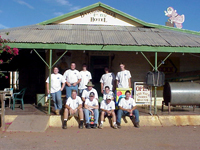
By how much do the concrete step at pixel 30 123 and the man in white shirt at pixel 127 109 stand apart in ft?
7.87

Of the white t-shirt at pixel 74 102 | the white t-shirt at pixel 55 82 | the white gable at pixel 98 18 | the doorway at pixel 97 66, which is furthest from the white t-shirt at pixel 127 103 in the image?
the white gable at pixel 98 18

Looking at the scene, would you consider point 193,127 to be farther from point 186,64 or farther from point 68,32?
point 68,32

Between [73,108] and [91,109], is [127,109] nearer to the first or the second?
[91,109]

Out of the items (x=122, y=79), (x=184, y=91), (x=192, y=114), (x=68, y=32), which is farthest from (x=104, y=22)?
(x=192, y=114)

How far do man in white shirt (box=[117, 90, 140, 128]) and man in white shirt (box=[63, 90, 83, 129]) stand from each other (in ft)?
4.15

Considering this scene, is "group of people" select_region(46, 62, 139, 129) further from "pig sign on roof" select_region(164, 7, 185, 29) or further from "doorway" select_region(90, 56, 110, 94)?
"pig sign on roof" select_region(164, 7, 185, 29)

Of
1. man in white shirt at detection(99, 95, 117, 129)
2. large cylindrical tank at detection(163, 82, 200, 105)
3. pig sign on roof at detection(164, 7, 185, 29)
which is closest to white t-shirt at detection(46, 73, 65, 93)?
man in white shirt at detection(99, 95, 117, 129)

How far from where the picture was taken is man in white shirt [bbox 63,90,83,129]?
24.5 feet

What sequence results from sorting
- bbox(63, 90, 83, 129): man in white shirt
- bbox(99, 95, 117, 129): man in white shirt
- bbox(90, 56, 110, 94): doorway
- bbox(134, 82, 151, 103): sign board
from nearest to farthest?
bbox(63, 90, 83, 129): man in white shirt
bbox(99, 95, 117, 129): man in white shirt
bbox(134, 82, 151, 103): sign board
bbox(90, 56, 110, 94): doorway

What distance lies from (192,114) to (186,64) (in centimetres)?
364

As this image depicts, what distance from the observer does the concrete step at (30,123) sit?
7.04 metres

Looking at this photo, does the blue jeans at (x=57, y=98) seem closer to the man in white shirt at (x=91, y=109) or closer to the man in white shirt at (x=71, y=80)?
the man in white shirt at (x=71, y=80)

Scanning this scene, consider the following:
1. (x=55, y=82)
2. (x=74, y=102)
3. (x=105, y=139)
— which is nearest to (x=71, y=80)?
(x=55, y=82)

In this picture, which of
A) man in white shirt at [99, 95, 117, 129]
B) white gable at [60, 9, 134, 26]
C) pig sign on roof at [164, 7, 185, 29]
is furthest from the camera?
pig sign on roof at [164, 7, 185, 29]
